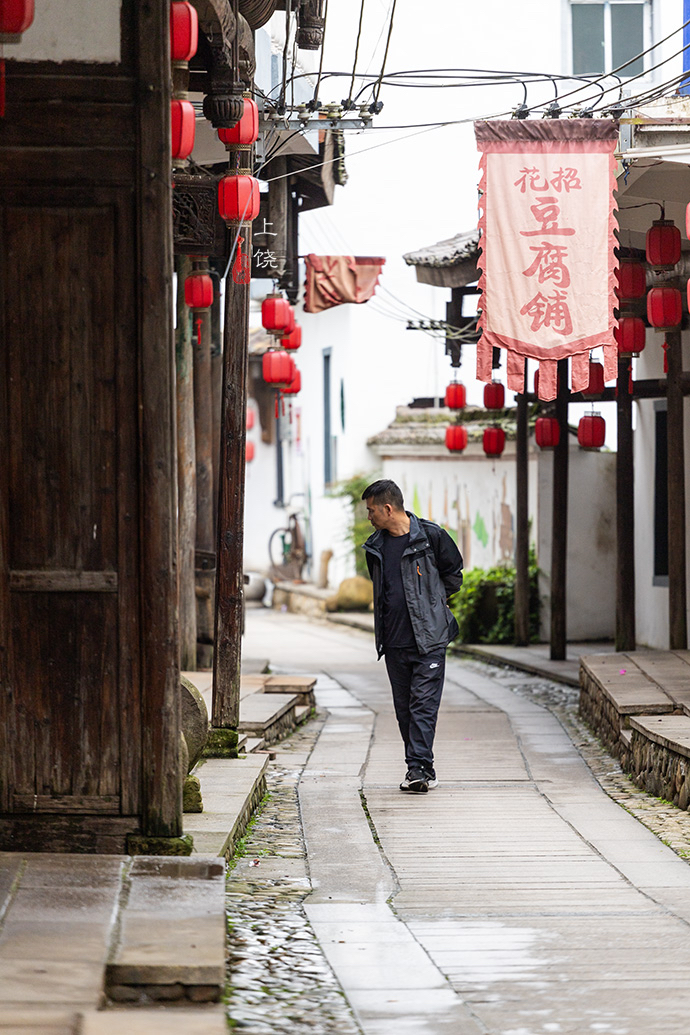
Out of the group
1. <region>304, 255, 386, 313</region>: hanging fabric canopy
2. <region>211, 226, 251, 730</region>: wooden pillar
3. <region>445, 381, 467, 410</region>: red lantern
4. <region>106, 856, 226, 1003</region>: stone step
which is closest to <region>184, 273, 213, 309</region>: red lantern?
<region>211, 226, 251, 730</region>: wooden pillar

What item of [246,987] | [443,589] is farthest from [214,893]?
[443,589]

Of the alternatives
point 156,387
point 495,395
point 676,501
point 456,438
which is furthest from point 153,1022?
point 456,438

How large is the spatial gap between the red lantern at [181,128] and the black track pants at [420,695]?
9.91 feet

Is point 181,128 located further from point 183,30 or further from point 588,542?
point 588,542

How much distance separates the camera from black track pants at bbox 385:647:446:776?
300 inches

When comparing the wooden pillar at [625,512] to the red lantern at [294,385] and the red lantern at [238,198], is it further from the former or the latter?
the red lantern at [238,198]

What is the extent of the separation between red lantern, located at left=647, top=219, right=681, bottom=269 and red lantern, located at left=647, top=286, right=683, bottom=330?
22cm

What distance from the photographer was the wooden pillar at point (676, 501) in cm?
1227

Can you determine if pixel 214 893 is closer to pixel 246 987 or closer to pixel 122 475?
pixel 246 987

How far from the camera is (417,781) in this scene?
7.56 metres

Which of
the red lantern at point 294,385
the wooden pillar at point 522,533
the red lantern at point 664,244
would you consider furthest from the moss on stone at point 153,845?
the red lantern at point 294,385

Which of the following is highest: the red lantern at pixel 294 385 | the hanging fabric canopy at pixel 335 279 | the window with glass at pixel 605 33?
the window with glass at pixel 605 33

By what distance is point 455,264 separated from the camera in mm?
15953

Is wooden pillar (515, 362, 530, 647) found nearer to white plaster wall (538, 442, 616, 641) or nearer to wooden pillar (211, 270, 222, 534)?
white plaster wall (538, 442, 616, 641)
